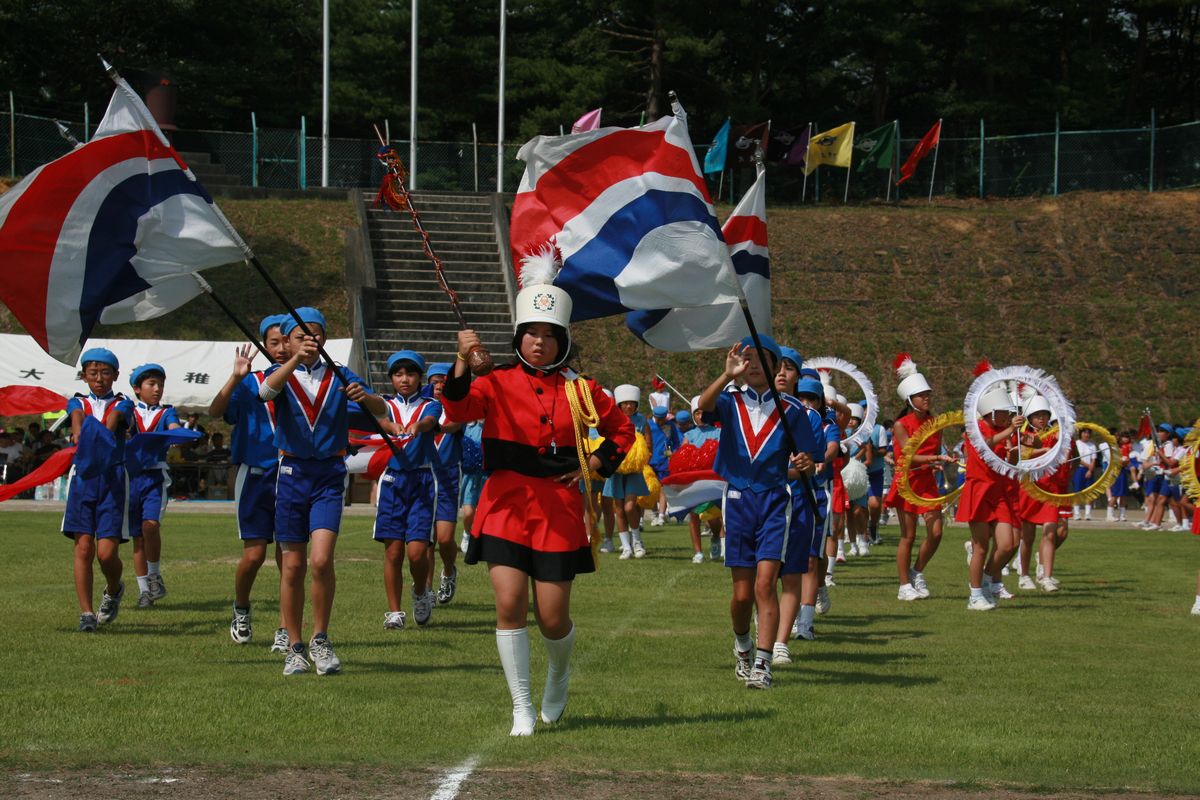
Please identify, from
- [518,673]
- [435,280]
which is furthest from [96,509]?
[435,280]

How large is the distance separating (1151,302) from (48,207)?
→ 3481 cm

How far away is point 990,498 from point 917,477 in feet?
3.87

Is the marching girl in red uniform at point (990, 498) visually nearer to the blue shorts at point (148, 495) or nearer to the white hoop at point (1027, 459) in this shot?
the white hoop at point (1027, 459)

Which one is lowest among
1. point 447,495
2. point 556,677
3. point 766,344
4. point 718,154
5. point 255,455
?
point 556,677

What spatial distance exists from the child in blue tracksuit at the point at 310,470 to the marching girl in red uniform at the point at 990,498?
6.90 metres

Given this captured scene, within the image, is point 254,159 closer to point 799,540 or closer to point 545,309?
point 799,540

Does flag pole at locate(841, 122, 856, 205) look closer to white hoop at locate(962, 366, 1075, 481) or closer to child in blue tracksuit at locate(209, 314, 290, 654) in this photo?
white hoop at locate(962, 366, 1075, 481)

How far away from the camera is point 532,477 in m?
7.68

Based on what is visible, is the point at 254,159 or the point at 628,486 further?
the point at 254,159

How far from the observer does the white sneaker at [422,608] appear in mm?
12258

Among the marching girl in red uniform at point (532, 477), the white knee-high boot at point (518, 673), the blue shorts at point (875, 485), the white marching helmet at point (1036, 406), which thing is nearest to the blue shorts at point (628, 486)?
the blue shorts at point (875, 485)

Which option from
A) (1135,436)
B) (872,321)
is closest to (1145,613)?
(1135,436)

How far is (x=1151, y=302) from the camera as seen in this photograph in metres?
39.8

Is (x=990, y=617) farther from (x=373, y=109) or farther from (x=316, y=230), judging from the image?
(x=373, y=109)
